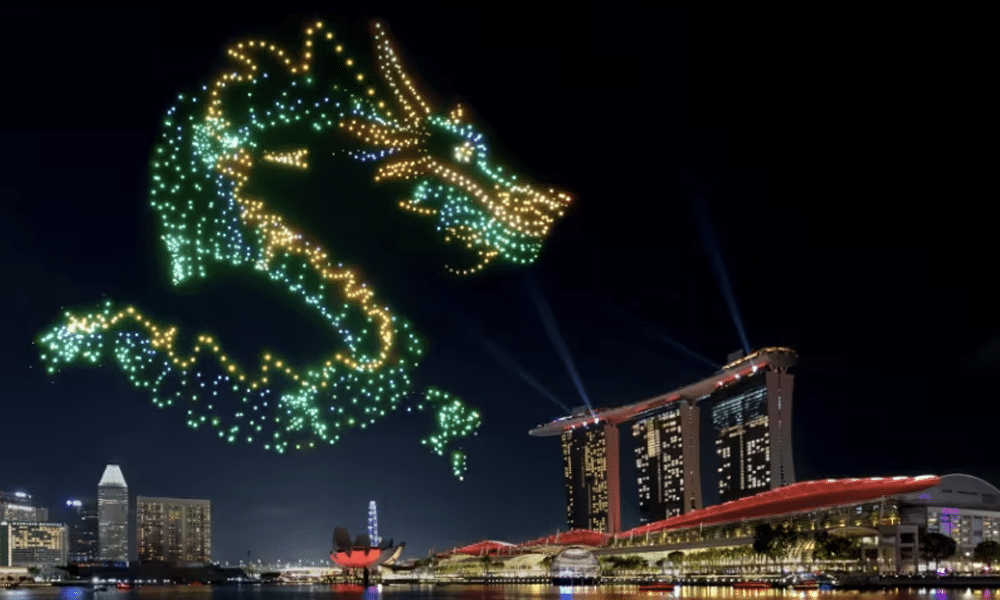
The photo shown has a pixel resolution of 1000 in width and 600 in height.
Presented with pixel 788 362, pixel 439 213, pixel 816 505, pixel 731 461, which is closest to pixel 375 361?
pixel 439 213

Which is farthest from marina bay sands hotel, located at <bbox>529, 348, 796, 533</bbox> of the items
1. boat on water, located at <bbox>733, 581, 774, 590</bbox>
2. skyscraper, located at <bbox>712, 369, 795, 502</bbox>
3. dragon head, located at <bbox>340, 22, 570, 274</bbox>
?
dragon head, located at <bbox>340, 22, 570, 274</bbox>

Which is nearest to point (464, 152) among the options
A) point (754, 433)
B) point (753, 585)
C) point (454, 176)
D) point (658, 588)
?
point (454, 176)

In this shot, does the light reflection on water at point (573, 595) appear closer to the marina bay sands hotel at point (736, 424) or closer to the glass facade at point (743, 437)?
the marina bay sands hotel at point (736, 424)

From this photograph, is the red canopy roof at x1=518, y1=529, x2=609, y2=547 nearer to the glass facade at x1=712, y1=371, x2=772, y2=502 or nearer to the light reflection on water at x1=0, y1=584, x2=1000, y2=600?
the glass facade at x1=712, y1=371, x2=772, y2=502

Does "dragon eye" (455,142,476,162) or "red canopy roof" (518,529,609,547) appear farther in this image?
"red canopy roof" (518,529,609,547)

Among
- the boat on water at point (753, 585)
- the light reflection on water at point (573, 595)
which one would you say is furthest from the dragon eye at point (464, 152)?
the boat on water at point (753, 585)

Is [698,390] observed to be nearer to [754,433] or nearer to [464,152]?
[754,433]
